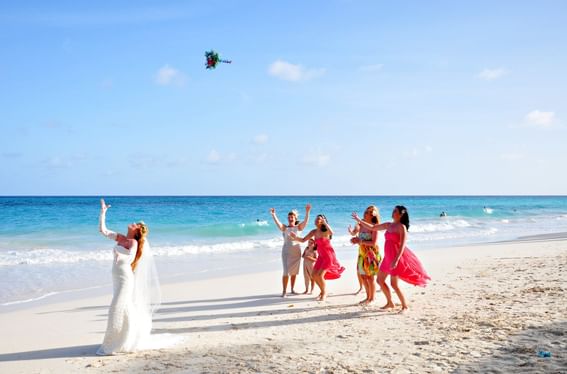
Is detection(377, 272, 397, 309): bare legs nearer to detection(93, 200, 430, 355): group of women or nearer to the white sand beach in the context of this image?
detection(93, 200, 430, 355): group of women

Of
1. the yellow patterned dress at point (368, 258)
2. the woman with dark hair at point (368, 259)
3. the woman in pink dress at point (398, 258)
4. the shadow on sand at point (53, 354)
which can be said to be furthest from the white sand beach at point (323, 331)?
the yellow patterned dress at point (368, 258)

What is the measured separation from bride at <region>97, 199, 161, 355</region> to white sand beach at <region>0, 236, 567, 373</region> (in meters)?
0.19

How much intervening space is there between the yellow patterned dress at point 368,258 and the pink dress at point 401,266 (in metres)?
0.73

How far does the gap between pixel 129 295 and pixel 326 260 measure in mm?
4010

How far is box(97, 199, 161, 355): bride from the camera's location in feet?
19.8

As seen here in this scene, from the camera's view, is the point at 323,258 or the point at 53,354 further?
the point at 323,258

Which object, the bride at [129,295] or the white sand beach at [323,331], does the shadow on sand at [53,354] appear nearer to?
the white sand beach at [323,331]

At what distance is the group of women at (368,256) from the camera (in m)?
7.89

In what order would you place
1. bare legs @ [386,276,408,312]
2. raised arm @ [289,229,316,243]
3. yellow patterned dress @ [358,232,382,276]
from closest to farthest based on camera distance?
1. bare legs @ [386,276,408,312]
2. yellow patterned dress @ [358,232,382,276]
3. raised arm @ [289,229,316,243]

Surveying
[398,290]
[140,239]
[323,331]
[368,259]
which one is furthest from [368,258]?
[140,239]

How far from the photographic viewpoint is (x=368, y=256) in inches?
347

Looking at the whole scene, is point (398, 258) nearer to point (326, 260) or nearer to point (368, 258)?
point (368, 258)

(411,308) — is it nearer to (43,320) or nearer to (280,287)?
(280,287)

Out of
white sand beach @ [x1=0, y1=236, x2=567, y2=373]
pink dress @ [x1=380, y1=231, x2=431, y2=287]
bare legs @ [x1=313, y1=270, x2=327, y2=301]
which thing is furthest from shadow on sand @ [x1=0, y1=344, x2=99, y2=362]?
pink dress @ [x1=380, y1=231, x2=431, y2=287]
